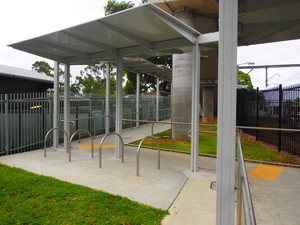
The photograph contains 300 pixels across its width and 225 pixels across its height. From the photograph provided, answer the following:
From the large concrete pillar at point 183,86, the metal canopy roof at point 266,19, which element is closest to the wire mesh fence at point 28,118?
the large concrete pillar at point 183,86

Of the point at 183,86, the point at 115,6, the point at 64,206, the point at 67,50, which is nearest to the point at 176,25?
the point at 67,50

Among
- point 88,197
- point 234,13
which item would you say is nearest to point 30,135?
point 88,197

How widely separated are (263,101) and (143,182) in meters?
8.07

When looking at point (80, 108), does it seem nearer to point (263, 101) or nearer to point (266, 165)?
point (266, 165)

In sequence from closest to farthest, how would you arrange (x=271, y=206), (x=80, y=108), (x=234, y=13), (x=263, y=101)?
(x=234, y=13) < (x=271, y=206) < (x=80, y=108) < (x=263, y=101)

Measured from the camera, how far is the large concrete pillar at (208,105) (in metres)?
22.3

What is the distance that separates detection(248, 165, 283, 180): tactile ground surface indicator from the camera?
5203 millimetres

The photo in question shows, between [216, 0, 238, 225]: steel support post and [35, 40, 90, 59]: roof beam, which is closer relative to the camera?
[216, 0, 238, 225]: steel support post

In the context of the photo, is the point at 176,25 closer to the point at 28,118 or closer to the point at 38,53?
the point at 38,53

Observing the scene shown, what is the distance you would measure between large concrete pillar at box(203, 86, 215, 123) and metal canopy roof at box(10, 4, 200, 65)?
1668cm

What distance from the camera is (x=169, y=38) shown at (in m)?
5.57

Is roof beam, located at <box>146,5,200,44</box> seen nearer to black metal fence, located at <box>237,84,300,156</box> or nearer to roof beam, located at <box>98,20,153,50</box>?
roof beam, located at <box>98,20,153,50</box>

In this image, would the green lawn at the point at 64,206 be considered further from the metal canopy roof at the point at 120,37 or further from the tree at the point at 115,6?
the tree at the point at 115,6

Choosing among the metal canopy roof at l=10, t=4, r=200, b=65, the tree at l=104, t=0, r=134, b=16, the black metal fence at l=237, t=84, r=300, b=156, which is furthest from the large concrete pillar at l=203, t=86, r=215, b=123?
the metal canopy roof at l=10, t=4, r=200, b=65
